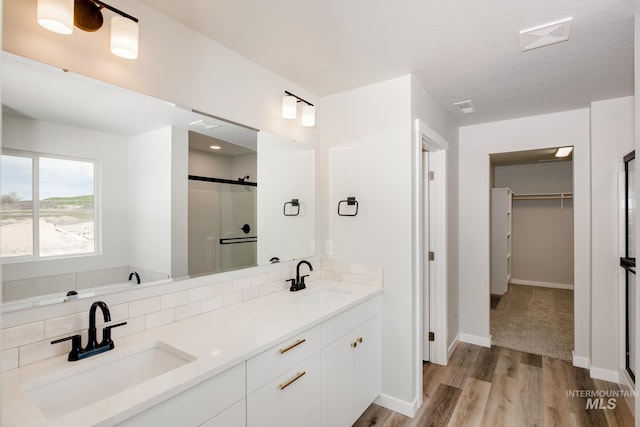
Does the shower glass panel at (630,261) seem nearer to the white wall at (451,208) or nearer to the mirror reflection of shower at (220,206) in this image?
the white wall at (451,208)

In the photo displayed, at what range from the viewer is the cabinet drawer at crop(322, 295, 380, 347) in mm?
1896

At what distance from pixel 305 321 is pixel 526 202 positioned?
622cm

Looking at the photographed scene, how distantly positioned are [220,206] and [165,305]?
2.08 ft

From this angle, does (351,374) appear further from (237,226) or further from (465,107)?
(465,107)

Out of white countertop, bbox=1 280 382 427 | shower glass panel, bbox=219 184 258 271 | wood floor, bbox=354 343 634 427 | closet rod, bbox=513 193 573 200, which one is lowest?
wood floor, bbox=354 343 634 427

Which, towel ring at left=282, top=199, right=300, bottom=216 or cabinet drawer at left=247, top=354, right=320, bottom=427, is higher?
towel ring at left=282, top=199, right=300, bottom=216

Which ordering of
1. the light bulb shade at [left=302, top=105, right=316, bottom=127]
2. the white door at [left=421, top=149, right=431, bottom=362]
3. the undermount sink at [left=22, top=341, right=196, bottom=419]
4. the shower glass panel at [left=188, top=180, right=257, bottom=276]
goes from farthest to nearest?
1. the white door at [left=421, top=149, right=431, bottom=362]
2. the light bulb shade at [left=302, top=105, right=316, bottom=127]
3. the shower glass panel at [left=188, top=180, right=257, bottom=276]
4. the undermount sink at [left=22, top=341, right=196, bottom=419]

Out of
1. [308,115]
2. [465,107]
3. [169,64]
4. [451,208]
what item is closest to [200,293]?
[169,64]

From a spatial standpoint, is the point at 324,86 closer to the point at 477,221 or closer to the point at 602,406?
the point at 477,221

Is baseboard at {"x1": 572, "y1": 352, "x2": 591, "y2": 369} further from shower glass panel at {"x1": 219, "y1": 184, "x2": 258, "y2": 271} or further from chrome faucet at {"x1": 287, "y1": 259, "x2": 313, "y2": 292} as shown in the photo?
shower glass panel at {"x1": 219, "y1": 184, "x2": 258, "y2": 271}

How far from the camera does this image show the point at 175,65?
1.73 meters

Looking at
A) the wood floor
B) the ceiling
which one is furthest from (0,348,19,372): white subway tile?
the wood floor

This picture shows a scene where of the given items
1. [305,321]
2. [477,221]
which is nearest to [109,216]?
[305,321]

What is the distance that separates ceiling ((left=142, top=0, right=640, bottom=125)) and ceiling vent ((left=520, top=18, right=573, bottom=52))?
0.04 metres
